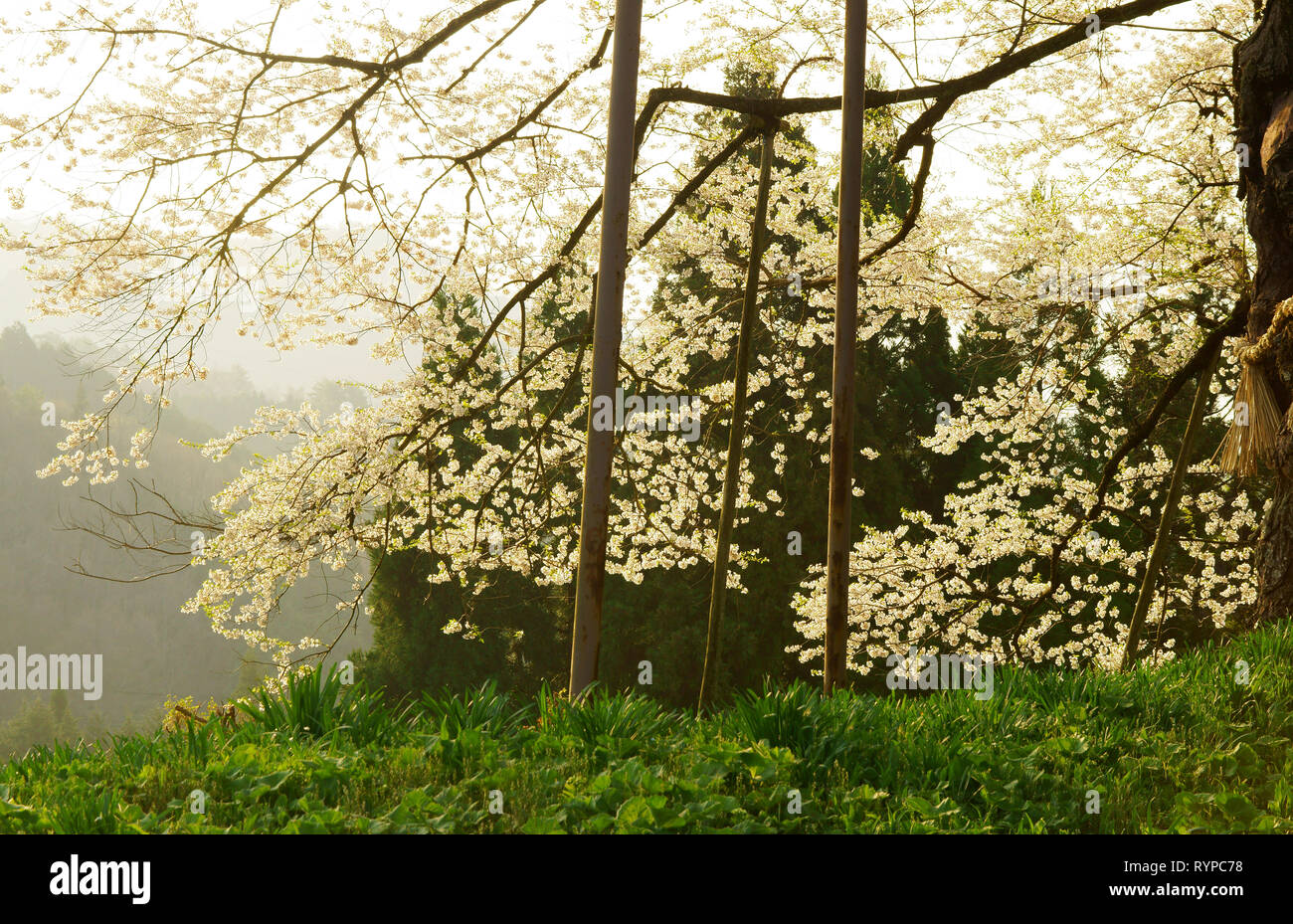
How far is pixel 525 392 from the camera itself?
8.80m

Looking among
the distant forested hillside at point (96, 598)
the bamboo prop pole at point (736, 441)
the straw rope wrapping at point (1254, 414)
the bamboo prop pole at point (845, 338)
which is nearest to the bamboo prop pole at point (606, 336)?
the bamboo prop pole at point (845, 338)

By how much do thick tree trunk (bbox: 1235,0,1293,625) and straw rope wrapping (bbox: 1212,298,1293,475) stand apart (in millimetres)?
47

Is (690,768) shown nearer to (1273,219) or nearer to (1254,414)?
(1254,414)

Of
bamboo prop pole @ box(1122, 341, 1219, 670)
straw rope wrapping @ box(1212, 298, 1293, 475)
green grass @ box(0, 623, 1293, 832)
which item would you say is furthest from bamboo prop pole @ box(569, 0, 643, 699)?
bamboo prop pole @ box(1122, 341, 1219, 670)

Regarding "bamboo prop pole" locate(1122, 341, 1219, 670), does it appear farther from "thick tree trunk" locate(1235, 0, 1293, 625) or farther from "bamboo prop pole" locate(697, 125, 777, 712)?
"bamboo prop pole" locate(697, 125, 777, 712)

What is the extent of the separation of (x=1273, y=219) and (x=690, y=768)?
488 cm

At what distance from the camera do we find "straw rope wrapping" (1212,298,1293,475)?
5.39m

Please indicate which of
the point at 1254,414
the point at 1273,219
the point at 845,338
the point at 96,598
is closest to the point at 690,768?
the point at 845,338

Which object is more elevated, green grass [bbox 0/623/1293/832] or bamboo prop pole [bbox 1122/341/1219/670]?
bamboo prop pole [bbox 1122/341/1219/670]

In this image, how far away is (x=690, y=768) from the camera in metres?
3.56

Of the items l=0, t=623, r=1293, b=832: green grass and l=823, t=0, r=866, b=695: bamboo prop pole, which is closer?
l=0, t=623, r=1293, b=832: green grass

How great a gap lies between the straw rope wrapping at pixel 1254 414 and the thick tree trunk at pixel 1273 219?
1.9 inches
